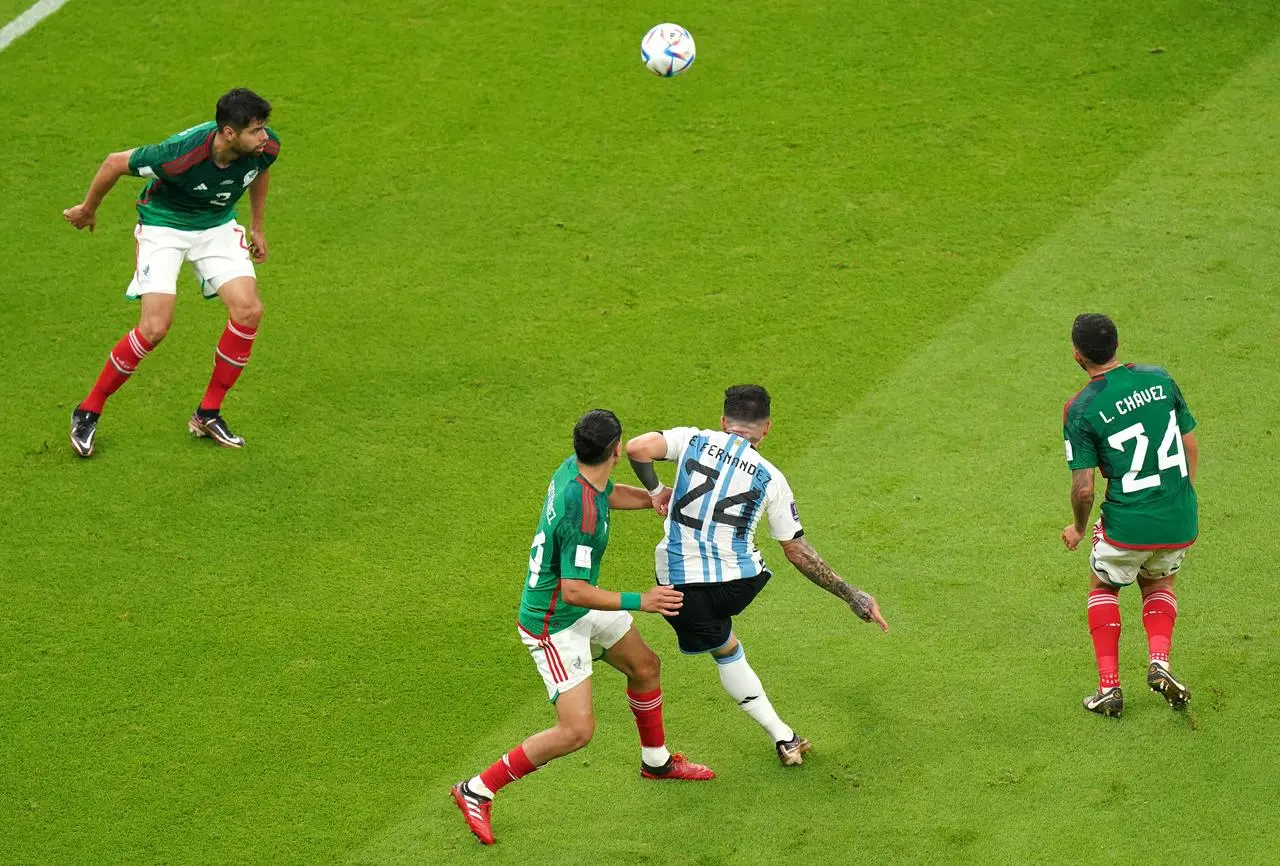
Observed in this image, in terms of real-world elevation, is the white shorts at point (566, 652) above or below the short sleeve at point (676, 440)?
below

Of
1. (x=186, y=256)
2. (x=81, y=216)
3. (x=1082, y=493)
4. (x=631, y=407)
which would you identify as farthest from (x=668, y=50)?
(x=1082, y=493)

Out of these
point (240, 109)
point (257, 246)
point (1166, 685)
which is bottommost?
point (1166, 685)

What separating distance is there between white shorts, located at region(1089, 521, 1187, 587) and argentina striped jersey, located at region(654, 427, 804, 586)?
150 cm

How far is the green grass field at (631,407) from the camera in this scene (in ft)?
20.9

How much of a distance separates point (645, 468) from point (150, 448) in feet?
13.0

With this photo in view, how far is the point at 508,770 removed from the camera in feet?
19.9

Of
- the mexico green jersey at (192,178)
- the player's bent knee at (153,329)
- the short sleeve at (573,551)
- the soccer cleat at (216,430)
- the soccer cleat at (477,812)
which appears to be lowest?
the soccer cleat at (477,812)

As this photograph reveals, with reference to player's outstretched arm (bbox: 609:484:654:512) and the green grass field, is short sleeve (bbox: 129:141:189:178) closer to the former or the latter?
the green grass field

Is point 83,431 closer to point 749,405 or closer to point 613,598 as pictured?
point 613,598

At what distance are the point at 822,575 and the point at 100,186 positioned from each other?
482 centimetres

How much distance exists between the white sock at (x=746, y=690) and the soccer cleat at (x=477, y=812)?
113 cm

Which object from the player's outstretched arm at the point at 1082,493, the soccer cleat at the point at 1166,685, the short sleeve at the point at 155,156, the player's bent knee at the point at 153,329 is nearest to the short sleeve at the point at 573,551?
the player's outstretched arm at the point at 1082,493

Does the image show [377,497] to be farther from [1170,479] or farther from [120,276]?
[1170,479]

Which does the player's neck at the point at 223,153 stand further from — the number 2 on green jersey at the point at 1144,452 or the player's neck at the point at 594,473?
the number 2 on green jersey at the point at 1144,452
